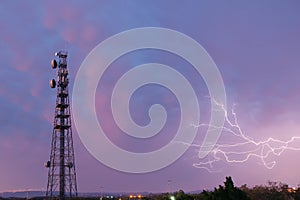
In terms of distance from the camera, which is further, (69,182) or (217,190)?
(69,182)

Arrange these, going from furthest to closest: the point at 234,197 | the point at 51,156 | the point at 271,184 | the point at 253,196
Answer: the point at 271,184 < the point at 253,196 < the point at 51,156 < the point at 234,197

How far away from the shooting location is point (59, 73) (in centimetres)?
5184

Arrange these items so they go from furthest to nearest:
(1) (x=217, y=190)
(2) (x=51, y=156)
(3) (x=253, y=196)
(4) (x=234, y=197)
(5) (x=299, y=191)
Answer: (3) (x=253, y=196)
(5) (x=299, y=191)
(2) (x=51, y=156)
(1) (x=217, y=190)
(4) (x=234, y=197)

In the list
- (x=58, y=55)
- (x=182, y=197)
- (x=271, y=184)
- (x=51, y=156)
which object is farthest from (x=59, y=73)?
(x=271, y=184)

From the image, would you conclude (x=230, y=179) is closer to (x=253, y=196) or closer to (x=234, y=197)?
(x=234, y=197)

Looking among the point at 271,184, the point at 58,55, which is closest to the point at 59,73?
the point at 58,55

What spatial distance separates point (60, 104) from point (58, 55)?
22.4 ft

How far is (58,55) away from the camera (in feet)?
172

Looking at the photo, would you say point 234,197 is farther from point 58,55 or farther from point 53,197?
point 58,55

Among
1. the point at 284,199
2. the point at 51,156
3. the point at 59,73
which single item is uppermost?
the point at 59,73

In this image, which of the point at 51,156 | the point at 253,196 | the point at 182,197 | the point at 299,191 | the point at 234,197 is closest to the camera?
the point at 234,197

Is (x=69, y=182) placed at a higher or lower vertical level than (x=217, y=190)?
higher

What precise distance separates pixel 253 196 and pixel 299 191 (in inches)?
313

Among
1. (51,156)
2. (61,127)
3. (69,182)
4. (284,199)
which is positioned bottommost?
(284,199)
